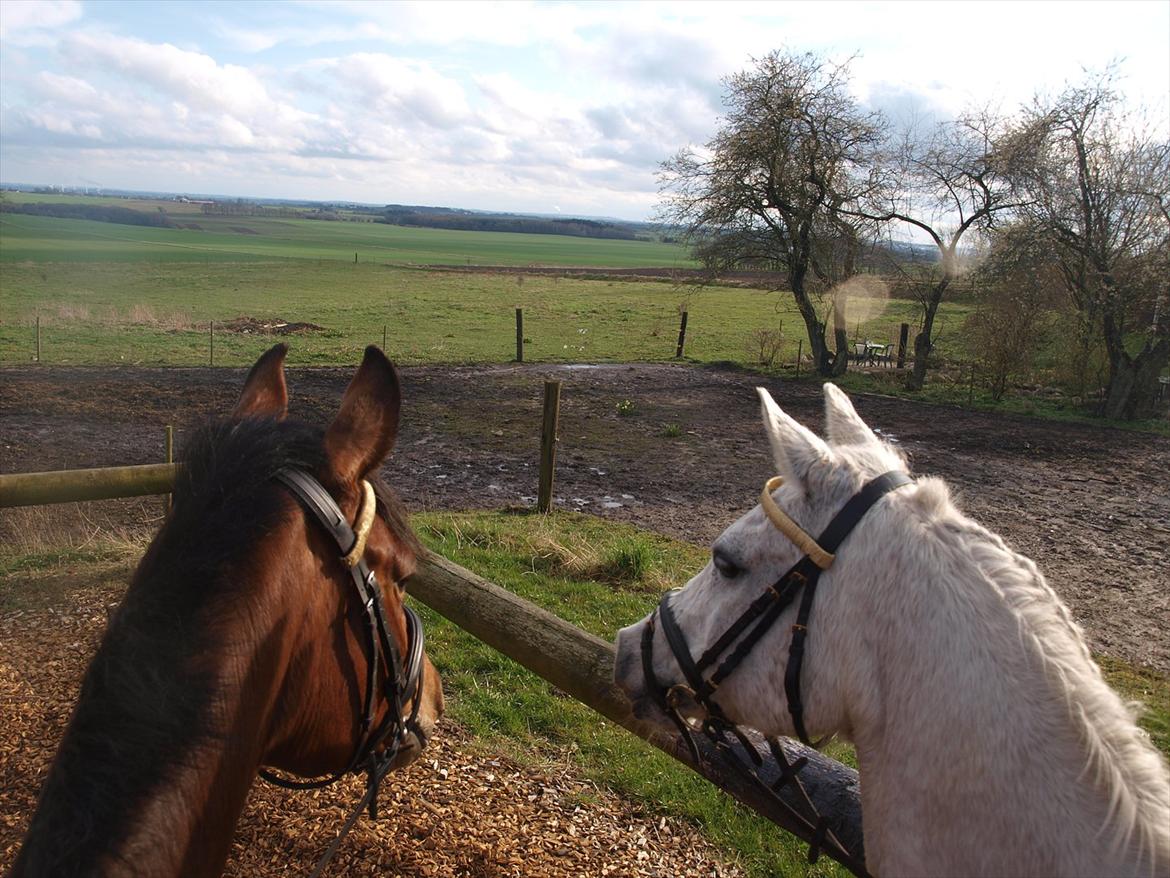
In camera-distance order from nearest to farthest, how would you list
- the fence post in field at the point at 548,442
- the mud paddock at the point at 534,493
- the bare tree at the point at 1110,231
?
the mud paddock at the point at 534,493, the fence post in field at the point at 548,442, the bare tree at the point at 1110,231

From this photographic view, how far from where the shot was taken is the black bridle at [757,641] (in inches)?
69.7

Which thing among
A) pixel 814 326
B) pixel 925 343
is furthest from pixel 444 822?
pixel 814 326

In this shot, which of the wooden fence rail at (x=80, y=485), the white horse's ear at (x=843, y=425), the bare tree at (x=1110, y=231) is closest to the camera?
the white horse's ear at (x=843, y=425)

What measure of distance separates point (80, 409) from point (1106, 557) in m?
15.5

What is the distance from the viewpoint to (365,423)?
1.82 meters

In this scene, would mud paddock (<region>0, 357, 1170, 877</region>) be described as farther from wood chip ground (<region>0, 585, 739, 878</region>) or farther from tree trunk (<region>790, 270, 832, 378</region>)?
tree trunk (<region>790, 270, 832, 378</region>)

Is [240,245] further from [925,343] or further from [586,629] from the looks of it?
[586,629]

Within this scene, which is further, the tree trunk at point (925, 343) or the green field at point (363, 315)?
the green field at point (363, 315)

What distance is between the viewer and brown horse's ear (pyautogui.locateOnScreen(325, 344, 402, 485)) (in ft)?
5.88

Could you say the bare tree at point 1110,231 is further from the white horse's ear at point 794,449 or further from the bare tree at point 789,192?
the white horse's ear at point 794,449

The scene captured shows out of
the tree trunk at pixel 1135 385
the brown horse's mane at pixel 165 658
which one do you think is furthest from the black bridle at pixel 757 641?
the tree trunk at pixel 1135 385

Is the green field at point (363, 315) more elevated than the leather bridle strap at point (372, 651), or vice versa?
the leather bridle strap at point (372, 651)

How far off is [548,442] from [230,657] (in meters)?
7.87

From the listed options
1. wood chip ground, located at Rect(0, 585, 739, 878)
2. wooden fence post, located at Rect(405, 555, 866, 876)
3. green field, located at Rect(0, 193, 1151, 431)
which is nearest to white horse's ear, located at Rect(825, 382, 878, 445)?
wooden fence post, located at Rect(405, 555, 866, 876)
